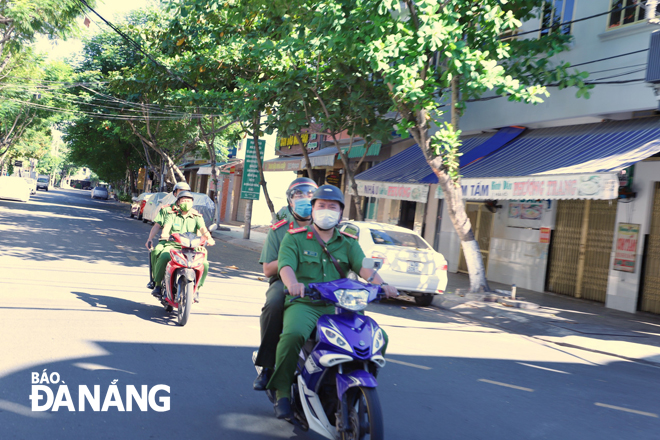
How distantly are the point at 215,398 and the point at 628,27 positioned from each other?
11105mm

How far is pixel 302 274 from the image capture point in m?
4.28

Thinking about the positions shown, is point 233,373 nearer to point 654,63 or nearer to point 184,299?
point 184,299

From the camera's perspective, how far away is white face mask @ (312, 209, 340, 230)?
416cm

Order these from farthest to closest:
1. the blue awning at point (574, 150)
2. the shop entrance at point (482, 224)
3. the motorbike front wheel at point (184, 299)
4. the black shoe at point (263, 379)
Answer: the shop entrance at point (482, 224)
the blue awning at point (574, 150)
the motorbike front wheel at point (184, 299)
the black shoe at point (263, 379)

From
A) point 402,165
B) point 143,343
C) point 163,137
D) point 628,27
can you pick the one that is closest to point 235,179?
point 163,137

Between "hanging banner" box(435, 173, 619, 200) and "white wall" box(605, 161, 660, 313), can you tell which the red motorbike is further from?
"white wall" box(605, 161, 660, 313)

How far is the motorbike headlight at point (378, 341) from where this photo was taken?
12.3 feet

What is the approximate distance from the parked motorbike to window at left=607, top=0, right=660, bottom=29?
10558 mm

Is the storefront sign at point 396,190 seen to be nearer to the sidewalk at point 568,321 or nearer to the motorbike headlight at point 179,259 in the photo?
the sidewalk at point 568,321

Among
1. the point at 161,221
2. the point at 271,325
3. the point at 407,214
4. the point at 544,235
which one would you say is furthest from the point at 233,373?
the point at 407,214

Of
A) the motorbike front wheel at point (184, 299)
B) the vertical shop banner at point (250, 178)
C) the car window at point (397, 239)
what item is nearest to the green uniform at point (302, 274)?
the motorbike front wheel at point (184, 299)

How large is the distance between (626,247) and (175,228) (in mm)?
9322

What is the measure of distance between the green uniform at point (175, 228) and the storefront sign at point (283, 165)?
650 inches

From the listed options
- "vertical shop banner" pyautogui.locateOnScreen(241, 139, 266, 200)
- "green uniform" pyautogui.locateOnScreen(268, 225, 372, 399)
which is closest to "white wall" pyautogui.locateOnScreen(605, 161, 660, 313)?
"green uniform" pyautogui.locateOnScreen(268, 225, 372, 399)
